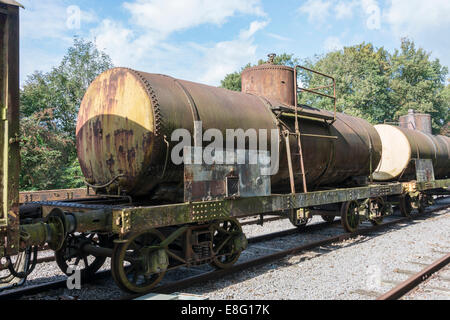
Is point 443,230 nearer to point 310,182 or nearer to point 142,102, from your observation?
point 310,182

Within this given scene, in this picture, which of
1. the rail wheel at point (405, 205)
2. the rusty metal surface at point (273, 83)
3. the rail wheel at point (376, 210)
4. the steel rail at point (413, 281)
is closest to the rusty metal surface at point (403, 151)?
the rail wheel at point (405, 205)

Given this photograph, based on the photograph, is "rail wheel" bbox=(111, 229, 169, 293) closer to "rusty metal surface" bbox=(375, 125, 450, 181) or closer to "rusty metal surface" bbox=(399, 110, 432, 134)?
"rusty metal surface" bbox=(375, 125, 450, 181)

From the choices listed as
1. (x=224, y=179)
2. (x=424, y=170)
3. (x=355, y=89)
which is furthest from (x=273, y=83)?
(x=355, y=89)

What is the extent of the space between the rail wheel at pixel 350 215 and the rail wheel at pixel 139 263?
227 inches

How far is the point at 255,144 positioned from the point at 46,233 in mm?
3643

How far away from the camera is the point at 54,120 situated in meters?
23.6

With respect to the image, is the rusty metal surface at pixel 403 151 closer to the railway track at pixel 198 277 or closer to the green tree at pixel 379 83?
the railway track at pixel 198 277

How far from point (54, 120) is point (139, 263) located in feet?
70.3

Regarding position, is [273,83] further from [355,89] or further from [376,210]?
[355,89]

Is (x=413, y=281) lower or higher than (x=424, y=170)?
lower

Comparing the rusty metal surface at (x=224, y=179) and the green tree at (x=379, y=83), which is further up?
the green tree at (x=379, y=83)

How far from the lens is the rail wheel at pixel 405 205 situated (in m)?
12.6

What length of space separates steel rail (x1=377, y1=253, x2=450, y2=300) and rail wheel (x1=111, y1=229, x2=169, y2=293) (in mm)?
3038

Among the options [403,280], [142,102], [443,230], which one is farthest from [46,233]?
[443,230]
